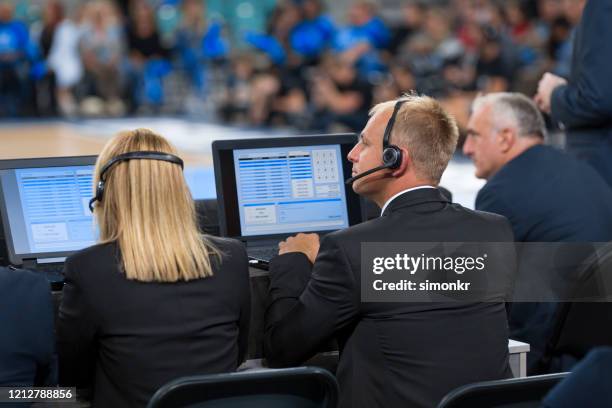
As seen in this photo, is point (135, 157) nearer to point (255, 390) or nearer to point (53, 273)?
point (255, 390)

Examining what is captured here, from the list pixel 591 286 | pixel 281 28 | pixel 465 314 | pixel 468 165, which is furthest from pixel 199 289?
pixel 281 28

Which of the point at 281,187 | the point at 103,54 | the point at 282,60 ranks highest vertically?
the point at 103,54

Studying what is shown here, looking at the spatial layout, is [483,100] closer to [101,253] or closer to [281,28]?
[101,253]

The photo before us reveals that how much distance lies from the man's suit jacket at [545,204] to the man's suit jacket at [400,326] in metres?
1.02

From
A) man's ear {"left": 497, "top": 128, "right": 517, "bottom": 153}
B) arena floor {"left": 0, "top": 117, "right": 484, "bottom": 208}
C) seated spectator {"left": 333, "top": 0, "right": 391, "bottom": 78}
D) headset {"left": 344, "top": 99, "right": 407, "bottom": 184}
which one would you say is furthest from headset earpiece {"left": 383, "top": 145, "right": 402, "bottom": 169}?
seated spectator {"left": 333, "top": 0, "right": 391, "bottom": 78}

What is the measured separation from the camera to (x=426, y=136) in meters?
2.16

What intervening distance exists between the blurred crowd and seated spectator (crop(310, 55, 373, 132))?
15 millimetres

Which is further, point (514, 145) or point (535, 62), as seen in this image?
point (535, 62)

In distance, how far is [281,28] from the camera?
1359 centimetres

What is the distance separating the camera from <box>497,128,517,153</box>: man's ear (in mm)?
3455

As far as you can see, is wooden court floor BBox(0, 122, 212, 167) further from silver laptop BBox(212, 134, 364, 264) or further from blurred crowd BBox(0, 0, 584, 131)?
silver laptop BBox(212, 134, 364, 264)

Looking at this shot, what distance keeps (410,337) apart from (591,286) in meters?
0.79

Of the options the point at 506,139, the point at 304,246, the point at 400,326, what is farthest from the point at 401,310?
the point at 506,139

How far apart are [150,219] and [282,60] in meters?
11.5
